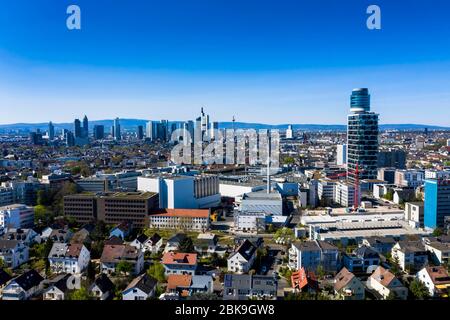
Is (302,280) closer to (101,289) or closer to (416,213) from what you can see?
(101,289)

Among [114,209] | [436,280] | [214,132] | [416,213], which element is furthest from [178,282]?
[214,132]

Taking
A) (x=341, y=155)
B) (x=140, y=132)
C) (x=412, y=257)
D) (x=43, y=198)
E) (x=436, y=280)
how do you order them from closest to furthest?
(x=436, y=280) < (x=412, y=257) < (x=43, y=198) < (x=341, y=155) < (x=140, y=132)

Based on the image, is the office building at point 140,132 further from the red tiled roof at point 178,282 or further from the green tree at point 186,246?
the red tiled roof at point 178,282

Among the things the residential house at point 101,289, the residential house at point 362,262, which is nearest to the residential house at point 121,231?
the residential house at point 101,289

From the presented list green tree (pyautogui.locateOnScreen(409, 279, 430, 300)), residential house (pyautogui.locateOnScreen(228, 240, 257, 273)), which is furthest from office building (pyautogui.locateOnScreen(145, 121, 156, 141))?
green tree (pyautogui.locateOnScreen(409, 279, 430, 300))

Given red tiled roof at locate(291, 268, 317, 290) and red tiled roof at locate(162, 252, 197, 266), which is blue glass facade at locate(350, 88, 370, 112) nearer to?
red tiled roof at locate(291, 268, 317, 290)
